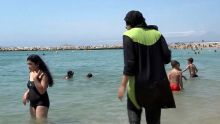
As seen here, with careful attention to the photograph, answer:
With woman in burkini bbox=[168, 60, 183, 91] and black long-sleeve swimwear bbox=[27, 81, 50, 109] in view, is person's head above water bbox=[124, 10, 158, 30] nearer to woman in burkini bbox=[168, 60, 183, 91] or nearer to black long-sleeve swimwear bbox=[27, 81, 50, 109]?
black long-sleeve swimwear bbox=[27, 81, 50, 109]

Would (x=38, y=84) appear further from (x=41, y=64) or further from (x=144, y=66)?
(x=144, y=66)

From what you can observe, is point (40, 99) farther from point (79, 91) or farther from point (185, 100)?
point (79, 91)

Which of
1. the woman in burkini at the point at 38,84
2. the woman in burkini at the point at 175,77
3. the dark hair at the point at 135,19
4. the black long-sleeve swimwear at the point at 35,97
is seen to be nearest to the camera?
the dark hair at the point at 135,19

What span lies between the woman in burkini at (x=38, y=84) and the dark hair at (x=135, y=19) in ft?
8.06

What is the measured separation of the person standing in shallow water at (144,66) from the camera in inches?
197

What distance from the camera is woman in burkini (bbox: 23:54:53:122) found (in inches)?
282

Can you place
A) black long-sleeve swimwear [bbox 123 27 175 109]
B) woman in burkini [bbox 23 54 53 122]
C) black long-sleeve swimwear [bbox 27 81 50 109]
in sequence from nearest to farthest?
black long-sleeve swimwear [bbox 123 27 175 109] → woman in burkini [bbox 23 54 53 122] → black long-sleeve swimwear [bbox 27 81 50 109]

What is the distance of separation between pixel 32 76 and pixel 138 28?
2.75 metres

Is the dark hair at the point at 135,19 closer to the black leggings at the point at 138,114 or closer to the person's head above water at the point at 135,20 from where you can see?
the person's head above water at the point at 135,20

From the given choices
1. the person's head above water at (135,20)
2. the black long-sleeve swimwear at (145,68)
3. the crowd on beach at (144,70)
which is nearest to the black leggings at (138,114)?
the crowd on beach at (144,70)

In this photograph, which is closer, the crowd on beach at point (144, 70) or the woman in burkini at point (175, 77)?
the crowd on beach at point (144, 70)

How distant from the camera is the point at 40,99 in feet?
24.1

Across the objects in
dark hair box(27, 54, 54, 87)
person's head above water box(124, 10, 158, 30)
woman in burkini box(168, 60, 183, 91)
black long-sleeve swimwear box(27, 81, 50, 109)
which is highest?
person's head above water box(124, 10, 158, 30)

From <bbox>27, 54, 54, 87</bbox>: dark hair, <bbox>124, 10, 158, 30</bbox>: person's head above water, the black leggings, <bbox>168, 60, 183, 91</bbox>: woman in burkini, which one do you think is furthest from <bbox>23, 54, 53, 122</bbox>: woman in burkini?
<bbox>168, 60, 183, 91</bbox>: woman in burkini
